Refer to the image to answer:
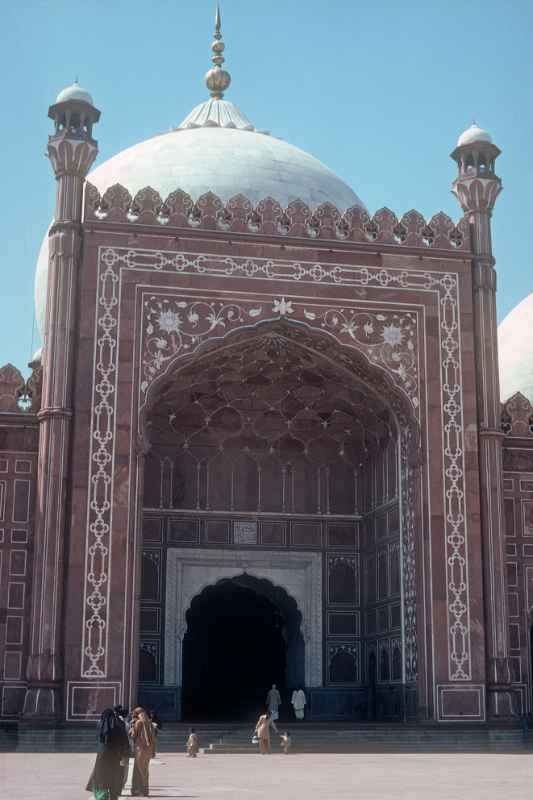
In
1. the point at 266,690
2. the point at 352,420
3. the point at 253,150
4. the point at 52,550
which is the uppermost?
the point at 253,150

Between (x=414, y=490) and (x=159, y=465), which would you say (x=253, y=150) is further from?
(x=414, y=490)

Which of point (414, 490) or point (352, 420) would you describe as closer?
point (414, 490)

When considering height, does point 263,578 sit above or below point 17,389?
below

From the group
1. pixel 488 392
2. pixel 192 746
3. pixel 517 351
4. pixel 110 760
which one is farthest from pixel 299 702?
pixel 110 760

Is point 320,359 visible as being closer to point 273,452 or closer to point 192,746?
point 273,452

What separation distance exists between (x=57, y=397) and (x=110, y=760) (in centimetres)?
749

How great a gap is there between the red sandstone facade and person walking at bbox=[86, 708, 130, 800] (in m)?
6.26

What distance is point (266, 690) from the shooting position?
60.0ft

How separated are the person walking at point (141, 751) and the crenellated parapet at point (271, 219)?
25.4 ft

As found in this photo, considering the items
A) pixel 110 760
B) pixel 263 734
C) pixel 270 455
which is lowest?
pixel 263 734

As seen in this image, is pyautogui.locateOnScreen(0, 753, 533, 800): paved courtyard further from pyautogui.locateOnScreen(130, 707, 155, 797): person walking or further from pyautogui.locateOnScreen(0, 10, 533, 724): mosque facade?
pyautogui.locateOnScreen(0, 10, 533, 724): mosque facade

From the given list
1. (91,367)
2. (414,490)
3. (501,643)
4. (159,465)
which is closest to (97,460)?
(91,367)

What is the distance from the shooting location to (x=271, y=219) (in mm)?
15406

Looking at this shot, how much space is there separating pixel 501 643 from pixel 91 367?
5.90m
